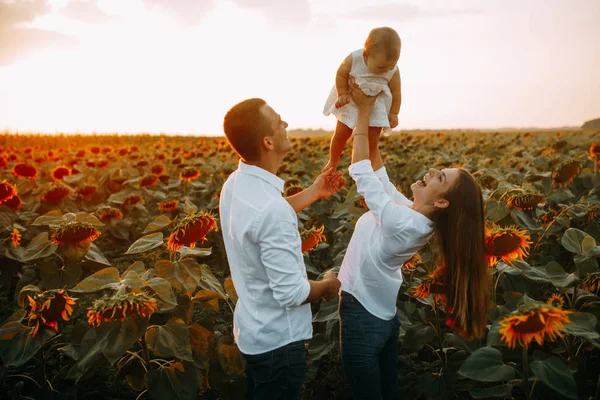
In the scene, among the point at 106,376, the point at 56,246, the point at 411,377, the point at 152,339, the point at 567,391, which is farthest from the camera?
the point at 106,376

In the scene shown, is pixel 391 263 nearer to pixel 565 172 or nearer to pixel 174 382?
pixel 174 382

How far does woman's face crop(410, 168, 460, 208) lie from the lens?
197cm

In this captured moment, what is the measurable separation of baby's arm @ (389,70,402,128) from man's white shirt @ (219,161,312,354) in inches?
36.0

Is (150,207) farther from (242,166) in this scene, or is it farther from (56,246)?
(242,166)

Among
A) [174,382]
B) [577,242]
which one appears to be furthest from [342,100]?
[174,382]

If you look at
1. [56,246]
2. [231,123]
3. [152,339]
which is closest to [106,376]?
[56,246]

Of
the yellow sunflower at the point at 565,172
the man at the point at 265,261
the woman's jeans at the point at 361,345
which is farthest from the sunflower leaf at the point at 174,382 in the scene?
the yellow sunflower at the point at 565,172

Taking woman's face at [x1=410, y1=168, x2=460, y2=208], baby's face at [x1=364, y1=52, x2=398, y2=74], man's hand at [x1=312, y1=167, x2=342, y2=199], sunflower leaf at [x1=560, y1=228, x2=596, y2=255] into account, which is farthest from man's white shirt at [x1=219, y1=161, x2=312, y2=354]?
sunflower leaf at [x1=560, y1=228, x2=596, y2=255]

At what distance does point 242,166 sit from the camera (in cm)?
184

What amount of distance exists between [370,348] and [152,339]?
0.94 m

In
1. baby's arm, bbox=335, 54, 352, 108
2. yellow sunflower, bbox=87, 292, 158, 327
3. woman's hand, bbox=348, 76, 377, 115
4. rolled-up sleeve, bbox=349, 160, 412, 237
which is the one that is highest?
baby's arm, bbox=335, 54, 352, 108

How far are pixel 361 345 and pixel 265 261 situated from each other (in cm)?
66

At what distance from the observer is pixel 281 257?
1647mm

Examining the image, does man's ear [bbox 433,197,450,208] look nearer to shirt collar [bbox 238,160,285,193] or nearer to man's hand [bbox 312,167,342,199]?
man's hand [bbox 312,167,342,199]
